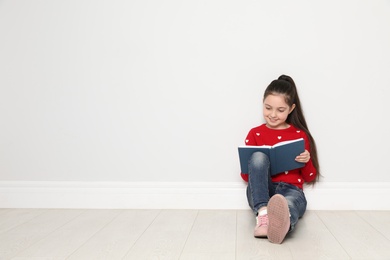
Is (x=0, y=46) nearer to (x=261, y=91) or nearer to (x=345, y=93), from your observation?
(x=261, y=91)

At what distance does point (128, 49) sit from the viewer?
2221mm

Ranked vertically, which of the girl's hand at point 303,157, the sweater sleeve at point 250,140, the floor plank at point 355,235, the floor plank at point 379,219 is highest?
the sweater sleeve at point 250,140

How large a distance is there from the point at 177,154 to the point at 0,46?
1.02 metres

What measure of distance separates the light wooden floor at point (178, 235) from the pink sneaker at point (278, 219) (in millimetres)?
35

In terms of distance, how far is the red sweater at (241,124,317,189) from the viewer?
6.72 ft

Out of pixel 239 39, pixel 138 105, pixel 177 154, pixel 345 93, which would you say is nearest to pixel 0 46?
pixel 138 105

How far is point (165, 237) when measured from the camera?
1.70 meters

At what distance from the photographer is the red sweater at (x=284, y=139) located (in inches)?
80.7

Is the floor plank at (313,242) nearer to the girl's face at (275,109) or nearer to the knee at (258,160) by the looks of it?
the knee at (258,160)

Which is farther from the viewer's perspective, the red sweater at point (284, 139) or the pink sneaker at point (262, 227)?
the red sweater at point (284, 139)

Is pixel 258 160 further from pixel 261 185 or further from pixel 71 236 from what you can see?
pixel 71 236

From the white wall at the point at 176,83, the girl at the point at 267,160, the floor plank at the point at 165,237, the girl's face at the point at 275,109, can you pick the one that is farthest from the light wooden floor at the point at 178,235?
the girl's face at the point at 275,109

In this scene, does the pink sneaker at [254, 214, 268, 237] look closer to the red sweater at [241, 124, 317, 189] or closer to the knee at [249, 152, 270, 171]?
the knee at [249, 152, 270, 171]

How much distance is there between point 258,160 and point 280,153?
4.1 inches
